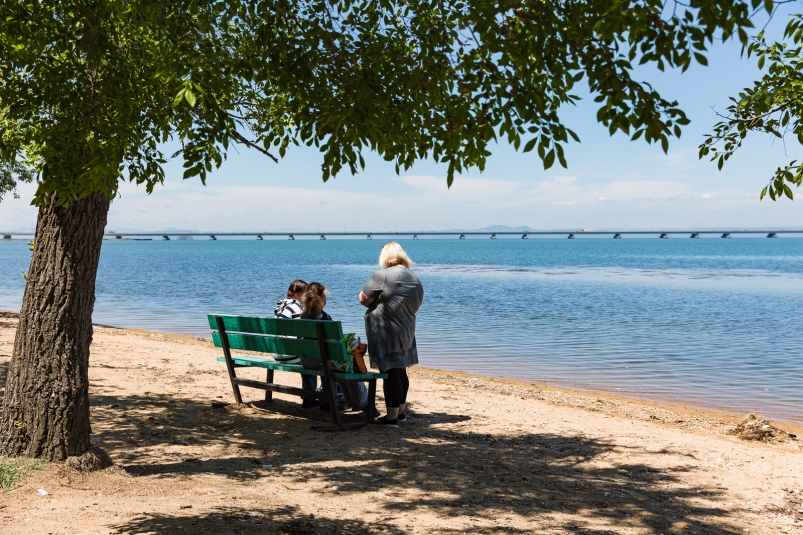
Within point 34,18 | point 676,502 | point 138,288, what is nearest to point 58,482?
point 34,18

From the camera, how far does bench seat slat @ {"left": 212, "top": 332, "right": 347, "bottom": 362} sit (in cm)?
713

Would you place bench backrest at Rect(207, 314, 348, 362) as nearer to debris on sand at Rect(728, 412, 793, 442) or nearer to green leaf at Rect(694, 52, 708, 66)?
green leaf at Rect(694, 52, 708, 66)

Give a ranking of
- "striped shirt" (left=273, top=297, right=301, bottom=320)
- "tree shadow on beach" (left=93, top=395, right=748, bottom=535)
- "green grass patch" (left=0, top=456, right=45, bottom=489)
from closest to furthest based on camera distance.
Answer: "tree shadow on beach" (left=93, top=395, right=748, bottom=535)
"green grass patch" (left=0, top=456, right=45, bottom=489)
"striped shirt" (left=273, top=297, right=301, bottom=320)

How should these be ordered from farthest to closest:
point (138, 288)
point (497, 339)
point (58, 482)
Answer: point (138, 288), point (497, 339), point (58, 482)

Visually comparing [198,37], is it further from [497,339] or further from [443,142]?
[497,339]

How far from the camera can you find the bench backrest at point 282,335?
711cm

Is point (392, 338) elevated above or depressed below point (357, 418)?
above

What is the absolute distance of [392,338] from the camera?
24.3 feet

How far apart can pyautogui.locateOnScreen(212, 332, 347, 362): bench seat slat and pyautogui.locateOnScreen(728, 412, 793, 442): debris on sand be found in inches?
189

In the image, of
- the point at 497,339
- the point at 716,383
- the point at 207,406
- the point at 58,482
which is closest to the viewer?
the point at 58,482

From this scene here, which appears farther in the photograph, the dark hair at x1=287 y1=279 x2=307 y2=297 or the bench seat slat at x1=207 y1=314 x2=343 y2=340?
the dark hair at x1=287 y1=279 x2=307 y2=297

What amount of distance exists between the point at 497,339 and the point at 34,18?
16.2m

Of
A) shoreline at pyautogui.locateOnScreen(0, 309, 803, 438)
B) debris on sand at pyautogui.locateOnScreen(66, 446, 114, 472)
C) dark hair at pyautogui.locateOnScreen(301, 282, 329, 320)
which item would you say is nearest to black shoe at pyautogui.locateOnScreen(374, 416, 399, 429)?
dark hair at pyautogui.locateOnScreen(301, 282, 329, 320)

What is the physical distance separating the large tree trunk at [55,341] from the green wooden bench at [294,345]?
2214mm
